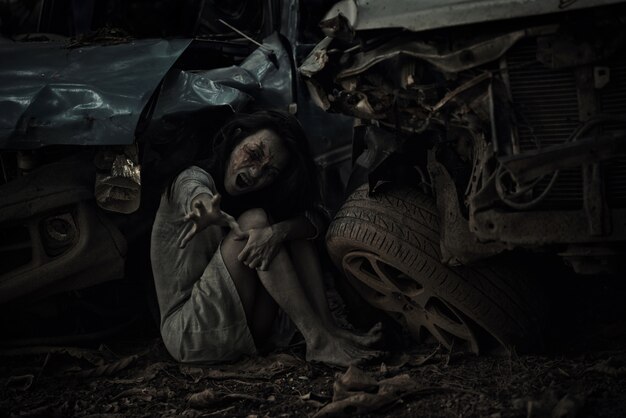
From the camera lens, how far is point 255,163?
14.5 ft

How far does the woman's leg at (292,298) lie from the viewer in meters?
4.15

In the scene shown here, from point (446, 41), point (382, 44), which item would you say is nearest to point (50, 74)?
point (382, 44)

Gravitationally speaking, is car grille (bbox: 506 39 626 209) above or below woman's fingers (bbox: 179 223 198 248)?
above

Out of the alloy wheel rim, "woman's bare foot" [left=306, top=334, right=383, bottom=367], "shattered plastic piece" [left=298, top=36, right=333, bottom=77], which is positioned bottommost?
"woman's bare foot" [left=306, top=334, right=383, bottom=367]

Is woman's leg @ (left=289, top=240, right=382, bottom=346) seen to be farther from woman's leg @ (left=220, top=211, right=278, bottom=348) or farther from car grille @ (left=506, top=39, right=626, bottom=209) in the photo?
car grille @ (left=506, top=39, right=626, bottom=209)

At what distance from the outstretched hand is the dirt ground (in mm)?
668

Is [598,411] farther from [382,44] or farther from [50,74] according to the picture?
[50,74]

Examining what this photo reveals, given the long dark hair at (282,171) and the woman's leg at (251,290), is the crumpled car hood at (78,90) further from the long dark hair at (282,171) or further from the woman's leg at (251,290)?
the woman's leg at (251,290)

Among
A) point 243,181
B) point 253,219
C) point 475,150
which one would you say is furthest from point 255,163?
point 475,150

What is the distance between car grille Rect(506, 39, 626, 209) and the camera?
10.9ft

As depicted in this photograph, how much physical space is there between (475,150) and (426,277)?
60 centimetres

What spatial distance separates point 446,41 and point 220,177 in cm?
149

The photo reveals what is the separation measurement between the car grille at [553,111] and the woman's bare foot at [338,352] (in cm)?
114

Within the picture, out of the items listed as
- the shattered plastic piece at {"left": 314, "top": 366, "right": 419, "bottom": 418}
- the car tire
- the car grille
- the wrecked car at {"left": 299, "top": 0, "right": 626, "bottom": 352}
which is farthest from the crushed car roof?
the shattered plastic piece at {"left": 314, "top": 366, "right": 419, "bottom": 418}
